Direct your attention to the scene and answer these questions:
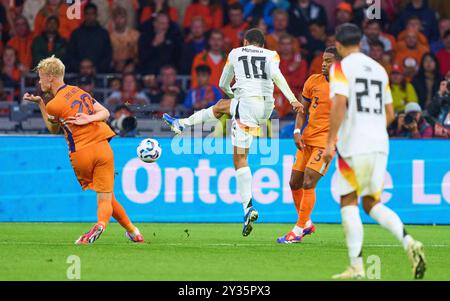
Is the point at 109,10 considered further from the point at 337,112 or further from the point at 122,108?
the point at 337,112

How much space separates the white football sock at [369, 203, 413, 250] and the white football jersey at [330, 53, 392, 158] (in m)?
0.53

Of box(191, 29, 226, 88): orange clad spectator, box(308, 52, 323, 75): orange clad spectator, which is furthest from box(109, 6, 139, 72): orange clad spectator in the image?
box(308, 52, 323, 75): orange clad spectator

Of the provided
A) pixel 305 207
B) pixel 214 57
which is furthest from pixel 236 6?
pixel 305 207

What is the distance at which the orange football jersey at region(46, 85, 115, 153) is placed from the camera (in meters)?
12.8

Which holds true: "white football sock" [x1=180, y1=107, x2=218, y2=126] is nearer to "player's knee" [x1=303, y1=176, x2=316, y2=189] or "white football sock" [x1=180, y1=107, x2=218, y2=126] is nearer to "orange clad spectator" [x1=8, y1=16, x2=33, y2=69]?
"player's knee" [x1=303, y1=176, x2=316, y2=189]

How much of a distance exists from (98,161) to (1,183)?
5.07 m

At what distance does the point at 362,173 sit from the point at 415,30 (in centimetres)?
1261

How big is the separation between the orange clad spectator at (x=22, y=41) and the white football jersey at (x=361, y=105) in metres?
12.7

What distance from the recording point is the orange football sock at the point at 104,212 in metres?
12.8

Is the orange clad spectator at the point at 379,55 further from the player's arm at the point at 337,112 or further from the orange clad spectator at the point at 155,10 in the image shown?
the player's arm at the point at 337,112

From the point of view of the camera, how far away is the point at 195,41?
2186 cm

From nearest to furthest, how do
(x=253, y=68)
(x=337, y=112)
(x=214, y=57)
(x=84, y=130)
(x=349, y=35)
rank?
(x=337, y=112) < (x=349, y=35) < (x=84, y=130) < (x=253, y=68) < (x=214, y=57)

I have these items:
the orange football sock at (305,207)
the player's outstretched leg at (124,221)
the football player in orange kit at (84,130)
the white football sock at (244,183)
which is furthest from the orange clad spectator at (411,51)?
the football player in orange kit at (84,130)

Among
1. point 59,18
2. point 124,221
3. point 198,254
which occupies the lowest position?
point 198,254
